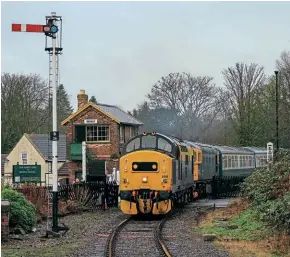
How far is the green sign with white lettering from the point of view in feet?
78.1

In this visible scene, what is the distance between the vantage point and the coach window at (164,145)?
2042 centimetres

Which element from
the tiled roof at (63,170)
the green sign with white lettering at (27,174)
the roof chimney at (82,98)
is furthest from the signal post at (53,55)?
the tiled roof at (63,170)

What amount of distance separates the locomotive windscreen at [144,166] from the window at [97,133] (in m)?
21.0

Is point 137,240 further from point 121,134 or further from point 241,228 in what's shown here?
point 121,134

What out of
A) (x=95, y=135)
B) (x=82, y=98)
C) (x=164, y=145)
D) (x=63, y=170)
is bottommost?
(x=63, y=170)

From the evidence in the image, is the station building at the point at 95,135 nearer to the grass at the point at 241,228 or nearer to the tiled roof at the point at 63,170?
the tiled roof at the point at 63,170

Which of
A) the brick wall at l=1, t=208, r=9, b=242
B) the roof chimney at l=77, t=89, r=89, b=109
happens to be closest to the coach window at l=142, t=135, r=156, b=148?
the brick wall at l=1, t=208, r=9, b=242

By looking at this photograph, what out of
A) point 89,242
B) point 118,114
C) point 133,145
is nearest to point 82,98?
point 118,114

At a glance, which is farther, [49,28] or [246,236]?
[49,28]

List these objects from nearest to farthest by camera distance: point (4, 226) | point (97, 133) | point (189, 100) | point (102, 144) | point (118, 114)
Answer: point (4, 226) → point (102, 144) → point (97, 133) → point (118, 114) → point (189, 100)

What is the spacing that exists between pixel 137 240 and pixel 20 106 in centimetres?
3752

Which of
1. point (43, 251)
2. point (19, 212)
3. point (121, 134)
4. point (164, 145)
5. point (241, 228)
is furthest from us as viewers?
point (121, 134)

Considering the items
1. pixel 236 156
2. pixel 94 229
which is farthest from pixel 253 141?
pixel 94 229

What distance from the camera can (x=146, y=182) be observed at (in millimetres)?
19516
